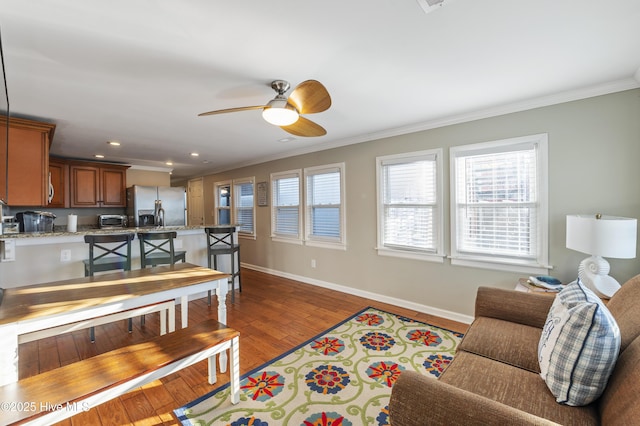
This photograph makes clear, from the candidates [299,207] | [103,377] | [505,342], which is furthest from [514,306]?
[299,207]

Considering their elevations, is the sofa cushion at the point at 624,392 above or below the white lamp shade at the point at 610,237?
below

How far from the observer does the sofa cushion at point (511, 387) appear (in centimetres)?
104

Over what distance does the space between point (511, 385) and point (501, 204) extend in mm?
2043

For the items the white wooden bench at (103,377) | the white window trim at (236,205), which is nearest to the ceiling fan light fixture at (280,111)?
the white wooden bench at (103,377)

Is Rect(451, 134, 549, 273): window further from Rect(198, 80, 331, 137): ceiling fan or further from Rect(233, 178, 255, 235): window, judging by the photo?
Rect(233, 178, 255, 235): window

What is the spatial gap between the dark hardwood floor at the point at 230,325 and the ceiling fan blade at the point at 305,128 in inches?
80.7

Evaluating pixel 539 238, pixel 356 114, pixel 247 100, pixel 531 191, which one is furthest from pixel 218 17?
pixel 539 238

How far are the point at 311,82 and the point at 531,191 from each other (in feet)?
7.93

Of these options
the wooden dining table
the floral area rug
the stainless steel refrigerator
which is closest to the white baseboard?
the floral area rug

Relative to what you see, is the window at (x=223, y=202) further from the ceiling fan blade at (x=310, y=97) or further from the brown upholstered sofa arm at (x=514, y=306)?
the brown upholstered sofa arm at (x=514, y=306)

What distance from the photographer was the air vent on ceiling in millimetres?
1341

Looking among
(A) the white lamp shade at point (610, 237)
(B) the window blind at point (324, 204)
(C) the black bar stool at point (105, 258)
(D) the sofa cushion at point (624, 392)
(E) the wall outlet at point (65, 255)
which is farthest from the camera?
(B) the window blind at point (324, 204)

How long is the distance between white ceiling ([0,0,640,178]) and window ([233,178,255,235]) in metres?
2.82

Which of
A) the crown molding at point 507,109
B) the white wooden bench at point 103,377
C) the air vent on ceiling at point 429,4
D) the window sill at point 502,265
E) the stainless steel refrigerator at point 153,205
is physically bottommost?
the white wooden bench at point 103,377
